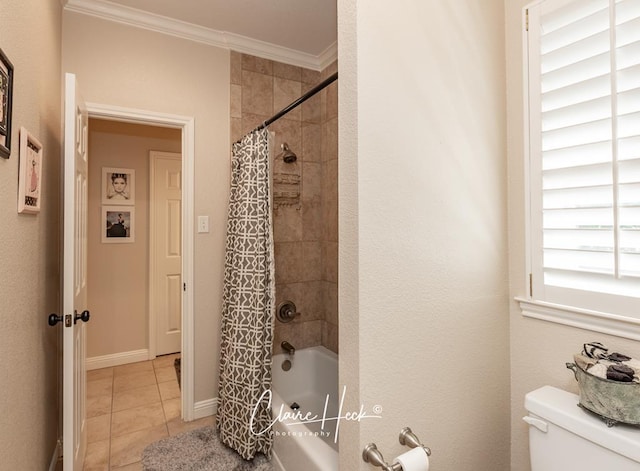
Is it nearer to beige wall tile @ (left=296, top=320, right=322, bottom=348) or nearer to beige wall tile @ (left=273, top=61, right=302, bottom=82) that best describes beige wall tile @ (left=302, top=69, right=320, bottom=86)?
beige wall tile @ (left=273, top=61, right=302, bottom=82)

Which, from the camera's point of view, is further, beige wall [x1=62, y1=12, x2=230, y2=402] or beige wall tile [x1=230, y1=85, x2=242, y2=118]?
beige wall tile [x1=230, y1=85, x2=242, y2=118]

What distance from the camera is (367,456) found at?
1007mm

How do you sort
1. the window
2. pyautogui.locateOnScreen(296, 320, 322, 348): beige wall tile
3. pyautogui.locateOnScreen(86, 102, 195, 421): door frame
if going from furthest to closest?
pyautogui.locateOnScreen(296, 320, 322, 348): beige wall tile < pyautogui.locateOnScreen(86, 102, 195, 421): door frame < the window

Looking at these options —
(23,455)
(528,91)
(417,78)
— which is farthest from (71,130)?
(528,91)

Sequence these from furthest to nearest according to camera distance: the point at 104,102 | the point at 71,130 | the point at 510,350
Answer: the point at 104,102 → the point at 71,130 → the point at 510,350

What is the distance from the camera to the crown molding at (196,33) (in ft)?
6.87

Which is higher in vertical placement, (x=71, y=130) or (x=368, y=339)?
(x=71, y=130)

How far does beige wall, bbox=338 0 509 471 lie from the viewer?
3.38ft

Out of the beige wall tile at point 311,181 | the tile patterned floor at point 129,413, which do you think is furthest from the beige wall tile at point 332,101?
the tile patterned floor at point 129,413

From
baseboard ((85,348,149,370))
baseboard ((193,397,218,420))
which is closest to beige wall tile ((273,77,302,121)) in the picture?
baseboard ((193,397,218,420))

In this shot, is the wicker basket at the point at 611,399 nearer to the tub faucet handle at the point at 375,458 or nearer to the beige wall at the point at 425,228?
the beige wall at the point at 425,228

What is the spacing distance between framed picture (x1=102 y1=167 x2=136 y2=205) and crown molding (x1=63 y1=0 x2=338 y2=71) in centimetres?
165

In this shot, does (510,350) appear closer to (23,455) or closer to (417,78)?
(417,78)

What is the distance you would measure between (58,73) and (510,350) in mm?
2759
